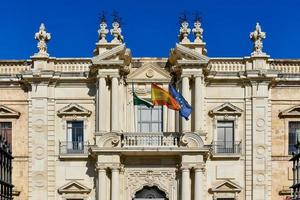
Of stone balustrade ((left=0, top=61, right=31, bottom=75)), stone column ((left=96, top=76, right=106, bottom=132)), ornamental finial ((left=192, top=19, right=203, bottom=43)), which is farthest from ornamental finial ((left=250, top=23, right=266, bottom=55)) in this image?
stone balustrade ((left=0, top=61, right=31, bottom=75))

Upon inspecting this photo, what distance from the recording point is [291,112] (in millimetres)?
37812

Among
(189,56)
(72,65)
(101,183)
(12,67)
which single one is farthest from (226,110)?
(12,67)

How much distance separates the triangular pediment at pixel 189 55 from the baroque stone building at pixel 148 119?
0.05 meters

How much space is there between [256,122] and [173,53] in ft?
16.9

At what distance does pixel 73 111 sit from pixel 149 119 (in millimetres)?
3711

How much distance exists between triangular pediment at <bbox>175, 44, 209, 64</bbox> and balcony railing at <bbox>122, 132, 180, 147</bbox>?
3620 millimetres

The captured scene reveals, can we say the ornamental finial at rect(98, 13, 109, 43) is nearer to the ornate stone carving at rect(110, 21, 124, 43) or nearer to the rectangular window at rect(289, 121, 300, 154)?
the ornate stone carving at rect(110, 21, 124, 43)

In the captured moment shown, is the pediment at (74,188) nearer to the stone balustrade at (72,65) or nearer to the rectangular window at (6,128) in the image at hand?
the rectangular window at (6,128)

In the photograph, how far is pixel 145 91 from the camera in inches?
1512

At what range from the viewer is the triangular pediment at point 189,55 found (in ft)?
121

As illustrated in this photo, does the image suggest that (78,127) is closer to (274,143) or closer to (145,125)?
(145,125)

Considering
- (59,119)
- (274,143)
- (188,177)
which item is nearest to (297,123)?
(274,143)

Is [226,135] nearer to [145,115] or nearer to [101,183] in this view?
[145,115]

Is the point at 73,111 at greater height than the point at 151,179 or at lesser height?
greater
